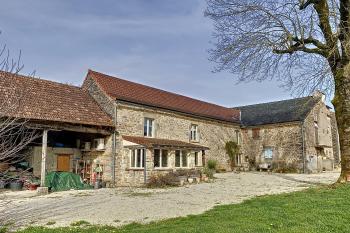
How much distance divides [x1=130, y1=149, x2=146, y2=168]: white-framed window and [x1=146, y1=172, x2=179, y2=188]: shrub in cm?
106

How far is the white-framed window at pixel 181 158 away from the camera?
22.6m

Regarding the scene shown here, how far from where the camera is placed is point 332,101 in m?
13.9

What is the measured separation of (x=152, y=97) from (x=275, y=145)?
561 inches

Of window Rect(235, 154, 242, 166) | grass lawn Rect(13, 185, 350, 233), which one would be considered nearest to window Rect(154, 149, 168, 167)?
grass lawn Rect(13, 185, 350, 233)

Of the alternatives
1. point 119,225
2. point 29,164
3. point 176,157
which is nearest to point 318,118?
point 176,157

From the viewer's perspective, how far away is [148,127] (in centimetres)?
2267

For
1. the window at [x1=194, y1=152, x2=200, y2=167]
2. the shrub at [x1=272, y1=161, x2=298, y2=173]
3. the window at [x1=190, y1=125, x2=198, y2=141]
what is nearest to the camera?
the window at [x1=194, y1=152, x2=200, y2=167]

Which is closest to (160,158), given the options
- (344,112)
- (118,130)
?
(118,130)

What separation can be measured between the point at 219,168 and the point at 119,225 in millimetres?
21318

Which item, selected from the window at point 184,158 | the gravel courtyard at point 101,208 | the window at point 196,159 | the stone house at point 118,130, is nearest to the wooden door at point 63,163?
the stone house at point 118,130

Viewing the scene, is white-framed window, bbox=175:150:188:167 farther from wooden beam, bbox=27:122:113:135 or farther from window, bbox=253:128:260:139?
window, bbox=253:128:260:139

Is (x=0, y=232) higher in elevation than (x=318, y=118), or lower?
lower

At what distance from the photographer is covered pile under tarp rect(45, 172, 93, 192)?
18.1 metres

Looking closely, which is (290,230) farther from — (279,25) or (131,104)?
(131,104)
